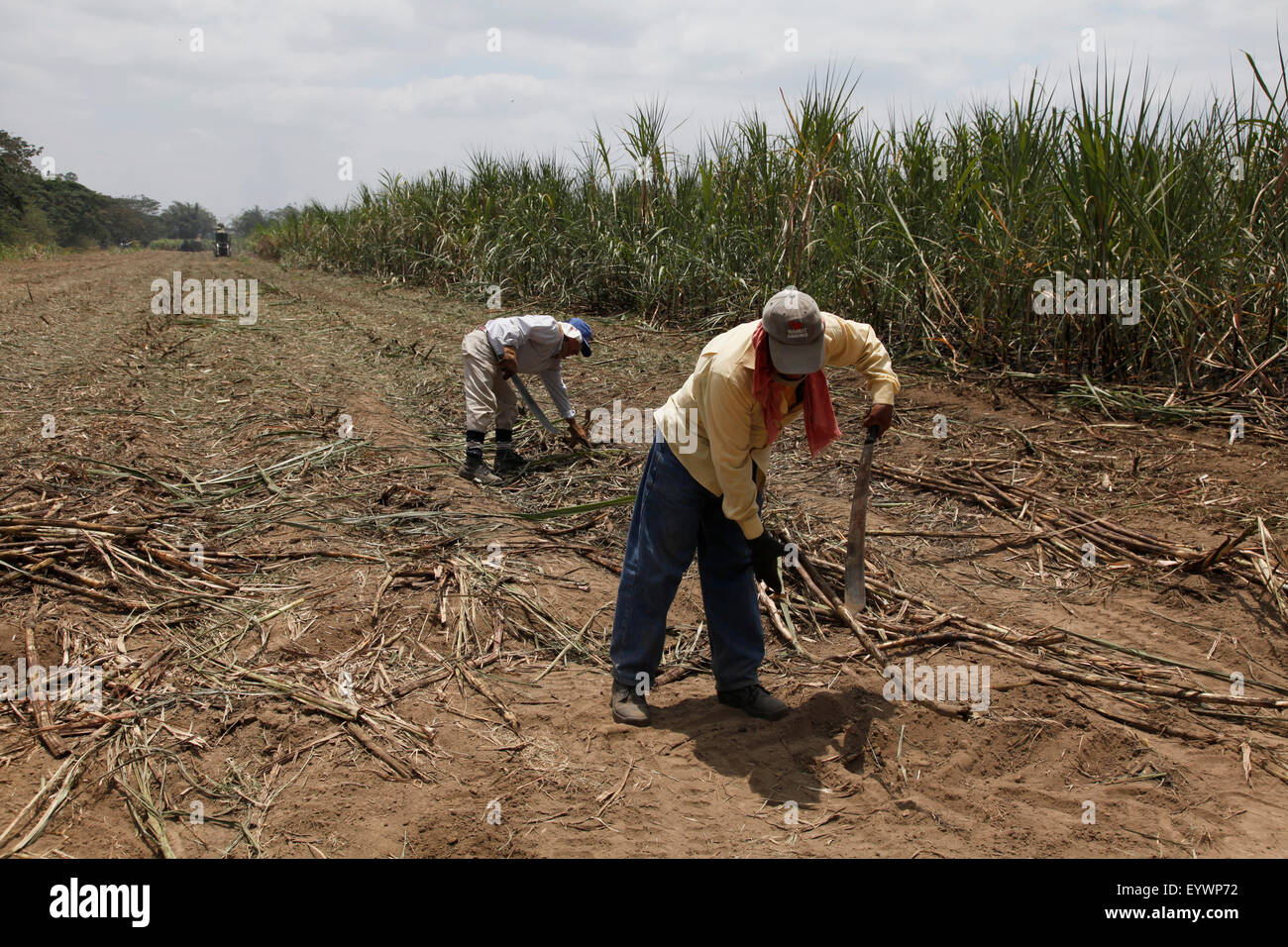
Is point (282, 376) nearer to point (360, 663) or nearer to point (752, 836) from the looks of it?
point (360, 663)

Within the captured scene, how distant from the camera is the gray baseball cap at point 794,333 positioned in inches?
91.5

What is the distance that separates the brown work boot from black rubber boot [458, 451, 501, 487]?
2319 mm

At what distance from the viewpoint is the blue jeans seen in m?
2.83

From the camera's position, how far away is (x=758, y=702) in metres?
3.02

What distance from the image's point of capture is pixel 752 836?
2.44 meters

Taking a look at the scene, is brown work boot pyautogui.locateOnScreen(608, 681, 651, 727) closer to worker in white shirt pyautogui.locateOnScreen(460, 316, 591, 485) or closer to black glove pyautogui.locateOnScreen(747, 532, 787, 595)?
black glove pyautogui.locateOnScreen(747, 532, 787, 595)

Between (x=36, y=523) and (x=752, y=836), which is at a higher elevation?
(x=36, y=523)

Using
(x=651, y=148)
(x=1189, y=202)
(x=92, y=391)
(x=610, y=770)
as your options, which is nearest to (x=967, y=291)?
(x=1189, y=202)

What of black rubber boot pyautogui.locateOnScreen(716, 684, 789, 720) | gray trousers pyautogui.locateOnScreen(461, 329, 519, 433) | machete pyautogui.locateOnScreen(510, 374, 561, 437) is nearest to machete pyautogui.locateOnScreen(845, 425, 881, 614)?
black rubber boot pyautogui.locateOnScreen(716, 684, 789, 720)

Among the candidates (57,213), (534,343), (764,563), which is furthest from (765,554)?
(57,213)

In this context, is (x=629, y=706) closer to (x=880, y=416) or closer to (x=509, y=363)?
(x=880, y=416)

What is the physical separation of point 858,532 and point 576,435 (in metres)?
2.55

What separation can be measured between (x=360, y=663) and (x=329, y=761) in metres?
0.51

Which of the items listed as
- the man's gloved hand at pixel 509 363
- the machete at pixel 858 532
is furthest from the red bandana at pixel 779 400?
the man's gloved hand at pixel 509 363
